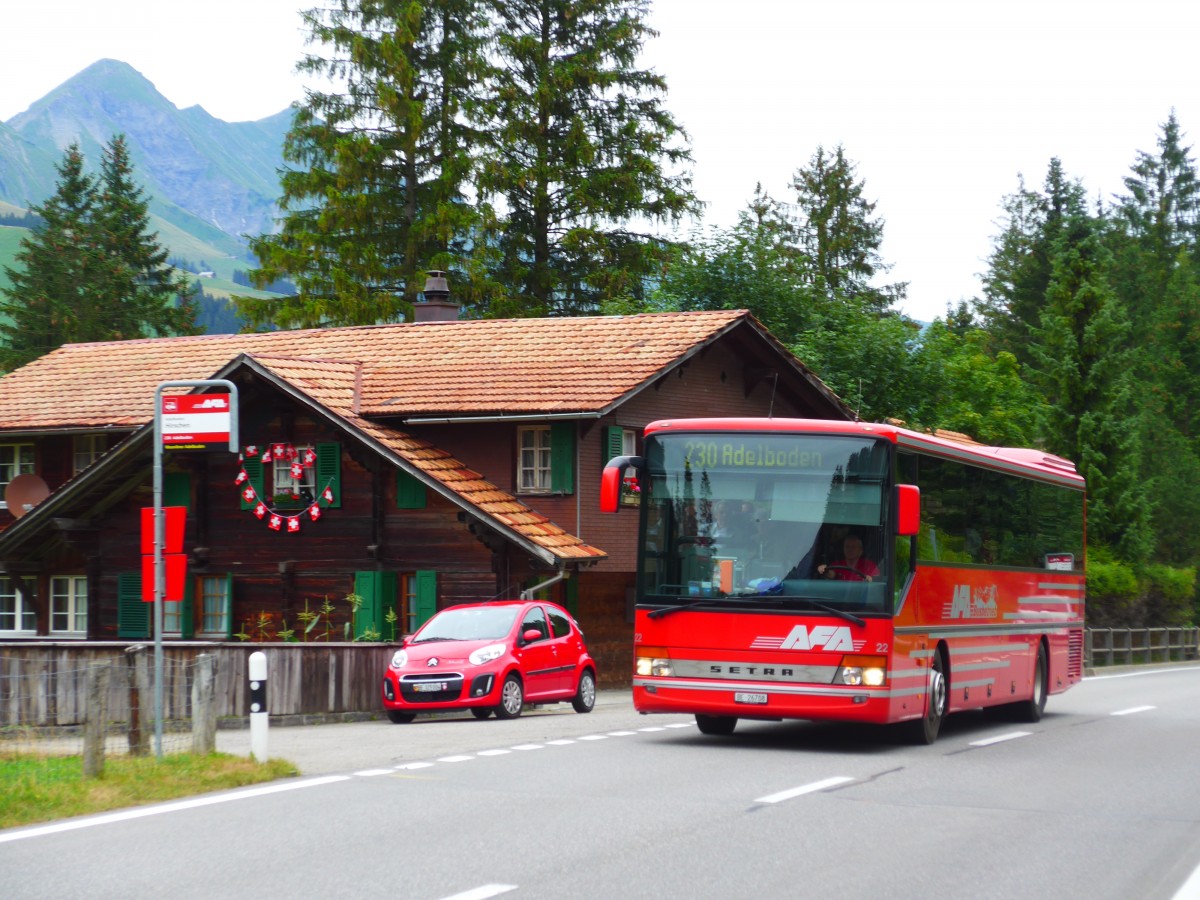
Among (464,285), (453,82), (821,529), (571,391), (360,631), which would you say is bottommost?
(360,631)

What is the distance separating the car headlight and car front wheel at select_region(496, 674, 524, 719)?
1.15ft

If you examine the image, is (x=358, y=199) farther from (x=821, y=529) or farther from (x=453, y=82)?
(x=821, y=529)

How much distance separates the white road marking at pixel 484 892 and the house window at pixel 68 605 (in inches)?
1221

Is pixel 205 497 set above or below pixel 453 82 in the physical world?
below

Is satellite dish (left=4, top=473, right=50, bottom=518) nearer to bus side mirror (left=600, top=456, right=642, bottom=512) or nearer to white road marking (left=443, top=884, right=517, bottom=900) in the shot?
bus side mirror (left=600, top=456, right=642, bottom=512)

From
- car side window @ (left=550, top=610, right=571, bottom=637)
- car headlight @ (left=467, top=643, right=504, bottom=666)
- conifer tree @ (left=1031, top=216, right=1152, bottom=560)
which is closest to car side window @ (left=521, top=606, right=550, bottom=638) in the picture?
car side window @ (left=550, top=610, right=571, bottom=637)

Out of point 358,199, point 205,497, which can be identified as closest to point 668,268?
point 358,199

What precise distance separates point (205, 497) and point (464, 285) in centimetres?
1657

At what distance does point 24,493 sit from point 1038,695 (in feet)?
82.0

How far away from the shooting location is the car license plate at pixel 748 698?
52.3 feet

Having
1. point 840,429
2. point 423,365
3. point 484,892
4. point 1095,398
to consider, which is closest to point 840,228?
point 1095,398

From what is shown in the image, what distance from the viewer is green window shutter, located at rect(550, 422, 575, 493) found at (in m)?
33.0

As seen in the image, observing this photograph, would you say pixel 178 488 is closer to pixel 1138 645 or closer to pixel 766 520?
pixel 766 520

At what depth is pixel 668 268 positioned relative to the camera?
49.6m
